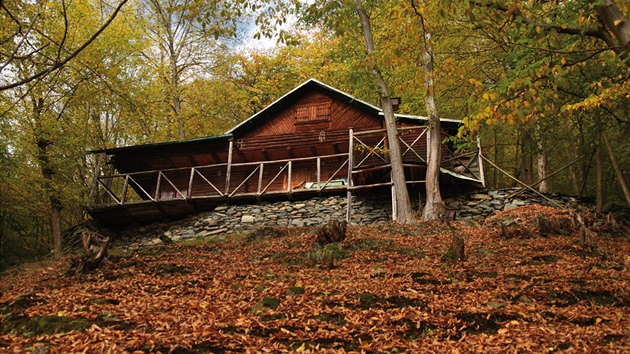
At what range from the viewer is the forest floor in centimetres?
362

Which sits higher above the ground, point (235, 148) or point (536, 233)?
point (235, 148)

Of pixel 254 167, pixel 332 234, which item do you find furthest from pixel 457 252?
pixel 254 167

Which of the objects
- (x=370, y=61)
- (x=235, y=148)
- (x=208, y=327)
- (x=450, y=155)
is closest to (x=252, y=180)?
(x=235, y=148)

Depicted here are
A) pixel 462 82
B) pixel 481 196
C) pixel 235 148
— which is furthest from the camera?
pixel 235 148

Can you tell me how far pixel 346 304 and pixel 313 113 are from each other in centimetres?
1379

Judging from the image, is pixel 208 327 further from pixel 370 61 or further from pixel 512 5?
pixel 370 61

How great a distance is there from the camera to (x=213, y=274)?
671 cm

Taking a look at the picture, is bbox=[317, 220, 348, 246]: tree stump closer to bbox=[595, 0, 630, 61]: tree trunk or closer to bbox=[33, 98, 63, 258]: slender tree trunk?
bbox=[595, 0, 630, 61]: tree trunk

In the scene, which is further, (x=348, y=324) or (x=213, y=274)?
(x=213, y=274)

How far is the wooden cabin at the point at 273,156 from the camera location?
16.3m

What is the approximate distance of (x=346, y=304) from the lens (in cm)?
477

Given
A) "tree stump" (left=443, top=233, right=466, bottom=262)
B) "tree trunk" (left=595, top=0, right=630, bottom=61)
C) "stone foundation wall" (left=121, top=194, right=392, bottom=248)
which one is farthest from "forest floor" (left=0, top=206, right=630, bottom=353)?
"stone foundation wall" (left=121, top=194, right=392, bottom=248)

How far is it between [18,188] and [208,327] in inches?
583

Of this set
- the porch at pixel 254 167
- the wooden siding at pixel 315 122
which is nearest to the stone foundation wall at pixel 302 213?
the porch at pixel 254 167
